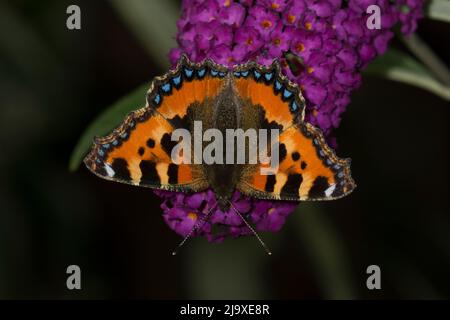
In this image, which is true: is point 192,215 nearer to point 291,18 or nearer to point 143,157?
point 143,157

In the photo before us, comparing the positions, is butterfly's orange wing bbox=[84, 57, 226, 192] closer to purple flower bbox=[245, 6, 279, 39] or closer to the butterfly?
the butterfly

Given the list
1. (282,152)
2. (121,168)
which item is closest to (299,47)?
(282,152)

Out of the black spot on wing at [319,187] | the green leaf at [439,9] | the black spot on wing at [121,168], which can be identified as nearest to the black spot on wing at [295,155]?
the black spot on wing at [319,187]

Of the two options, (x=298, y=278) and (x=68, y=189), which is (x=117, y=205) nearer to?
(x=68, y=189)

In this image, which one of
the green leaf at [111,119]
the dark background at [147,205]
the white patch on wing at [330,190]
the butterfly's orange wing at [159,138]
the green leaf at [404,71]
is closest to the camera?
the white patch on wing at [330,190]

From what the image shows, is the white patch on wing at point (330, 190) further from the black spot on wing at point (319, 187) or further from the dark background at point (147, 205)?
the dark background at point (147, 205)
